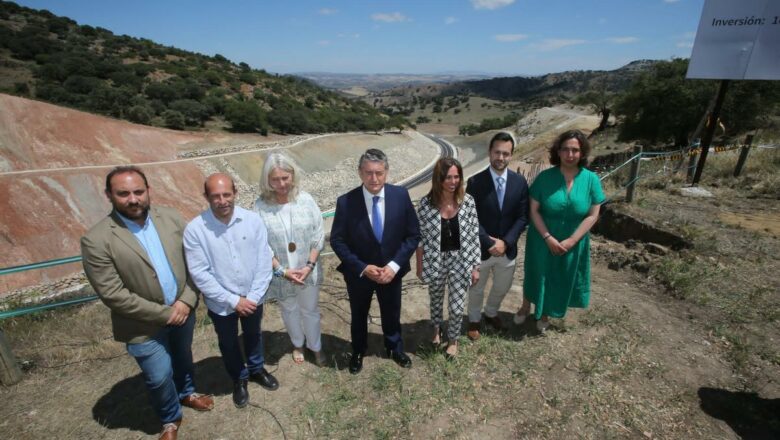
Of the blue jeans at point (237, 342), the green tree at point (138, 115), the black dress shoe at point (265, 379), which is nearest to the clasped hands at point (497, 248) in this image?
the blue jeans at point (237, 342)

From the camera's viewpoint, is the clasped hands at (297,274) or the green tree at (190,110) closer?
the clasped hands at (297,274)

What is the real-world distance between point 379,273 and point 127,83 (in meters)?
46.2

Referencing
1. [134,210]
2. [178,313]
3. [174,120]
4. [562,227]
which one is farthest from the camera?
[174,120]

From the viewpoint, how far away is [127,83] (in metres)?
36.9

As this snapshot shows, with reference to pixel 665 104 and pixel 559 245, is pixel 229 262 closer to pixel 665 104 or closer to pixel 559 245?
pixel 559 245

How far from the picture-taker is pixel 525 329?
4.12 metres

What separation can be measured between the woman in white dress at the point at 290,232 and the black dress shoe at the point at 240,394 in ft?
2.43

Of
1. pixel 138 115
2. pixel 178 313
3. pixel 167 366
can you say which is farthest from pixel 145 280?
pixel 138 115

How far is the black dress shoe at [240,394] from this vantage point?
3074mm

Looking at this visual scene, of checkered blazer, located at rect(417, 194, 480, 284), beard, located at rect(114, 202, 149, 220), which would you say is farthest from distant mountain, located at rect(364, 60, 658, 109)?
beard, located at rect(114, 202, 149, 220)

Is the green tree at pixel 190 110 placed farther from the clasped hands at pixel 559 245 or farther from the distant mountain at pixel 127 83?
the clasped hands at pixel 559 245

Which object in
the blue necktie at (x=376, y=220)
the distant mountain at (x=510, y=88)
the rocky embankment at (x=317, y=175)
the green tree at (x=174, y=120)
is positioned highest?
the distant mountain at (x=510, y=88)

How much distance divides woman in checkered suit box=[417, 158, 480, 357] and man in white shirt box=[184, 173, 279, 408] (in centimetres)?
144

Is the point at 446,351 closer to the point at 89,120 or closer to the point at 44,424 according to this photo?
the point at 44,424
